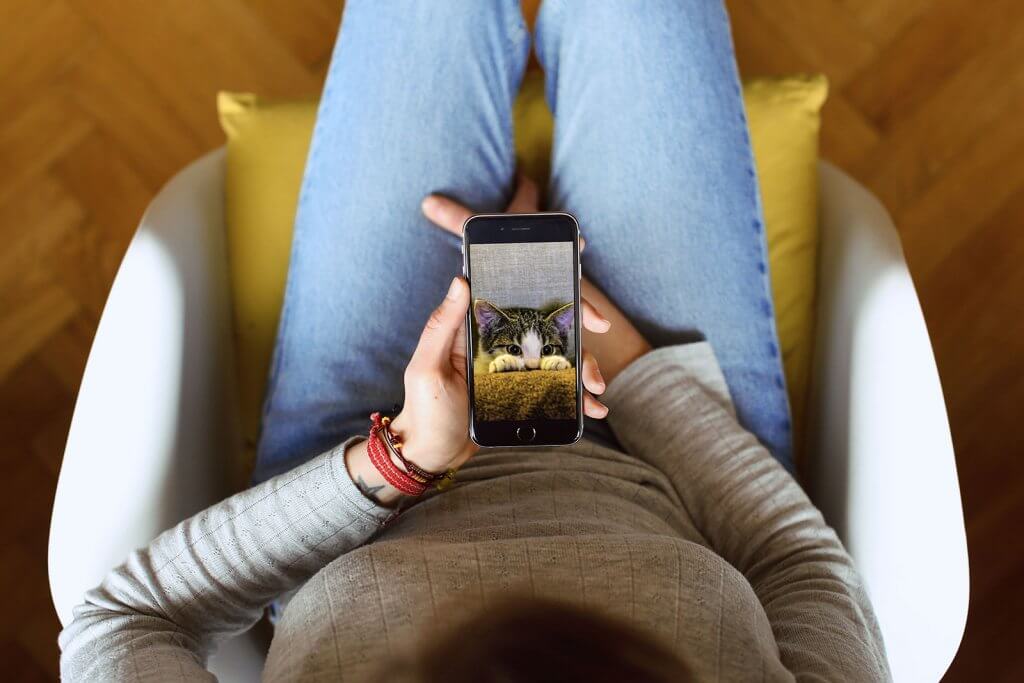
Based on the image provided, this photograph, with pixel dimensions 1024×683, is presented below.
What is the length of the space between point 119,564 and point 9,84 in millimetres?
931

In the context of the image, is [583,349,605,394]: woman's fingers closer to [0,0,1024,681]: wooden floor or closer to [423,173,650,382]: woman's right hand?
[423,173,650,382]: woman's right hand

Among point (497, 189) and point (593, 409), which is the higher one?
point (497, 189)

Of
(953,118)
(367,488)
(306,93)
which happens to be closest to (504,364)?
(367,488)

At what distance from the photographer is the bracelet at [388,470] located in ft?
1.84

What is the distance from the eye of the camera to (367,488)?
57 cm

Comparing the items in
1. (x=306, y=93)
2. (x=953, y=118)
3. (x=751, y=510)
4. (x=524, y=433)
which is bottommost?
(x=751, y=510)

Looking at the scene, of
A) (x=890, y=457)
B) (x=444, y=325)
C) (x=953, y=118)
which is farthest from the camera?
(x=953, y=118)

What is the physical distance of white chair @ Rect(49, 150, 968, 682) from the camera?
600mm

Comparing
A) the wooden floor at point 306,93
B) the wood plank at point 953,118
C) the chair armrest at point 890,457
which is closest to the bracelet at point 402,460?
the chair armrest at point 890,457

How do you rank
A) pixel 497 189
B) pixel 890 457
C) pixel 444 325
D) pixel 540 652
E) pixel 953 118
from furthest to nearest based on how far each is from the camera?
pixel 953 118 < pixel 497 189 < pixel 890 457 < pixel 444 325 < pixel 540 652

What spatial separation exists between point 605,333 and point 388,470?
249 mm

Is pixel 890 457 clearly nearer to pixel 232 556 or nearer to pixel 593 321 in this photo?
pixel 593 321

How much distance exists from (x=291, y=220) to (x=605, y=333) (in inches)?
14.6

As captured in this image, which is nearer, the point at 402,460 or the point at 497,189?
the point at 402,460
